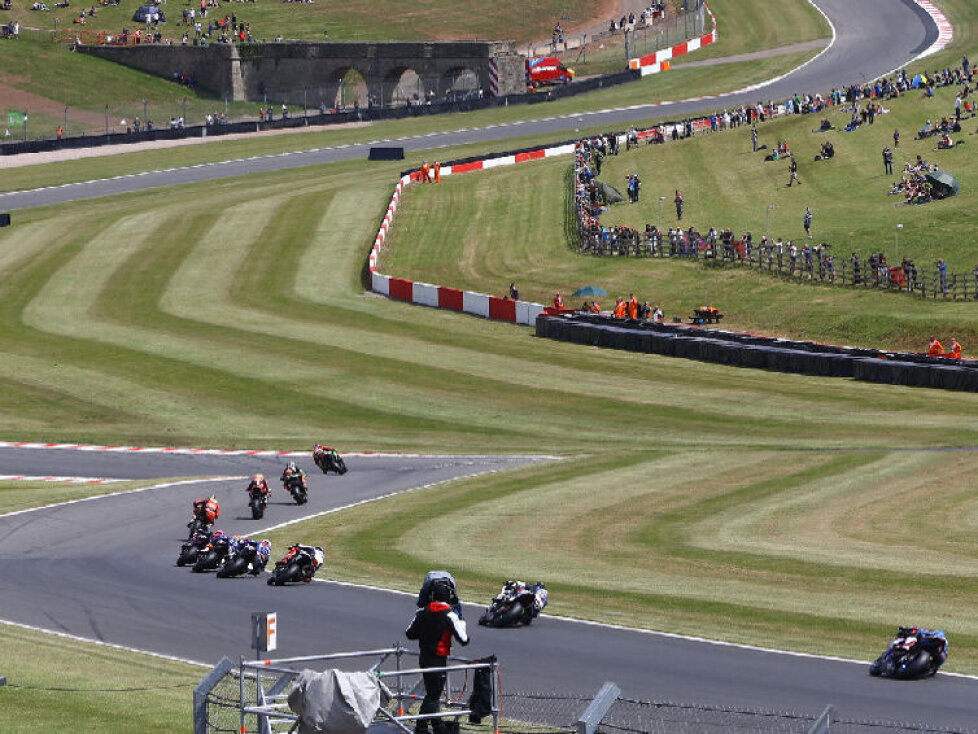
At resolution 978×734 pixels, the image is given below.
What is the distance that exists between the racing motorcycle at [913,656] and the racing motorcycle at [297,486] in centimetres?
1871

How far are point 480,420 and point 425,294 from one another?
20468 millimetres

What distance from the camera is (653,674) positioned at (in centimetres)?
1920

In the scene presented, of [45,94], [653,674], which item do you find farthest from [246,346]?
[45,94]

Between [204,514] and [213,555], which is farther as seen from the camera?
[204,514]

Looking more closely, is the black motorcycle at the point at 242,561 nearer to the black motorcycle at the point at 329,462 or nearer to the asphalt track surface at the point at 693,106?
the black motorcycle at the point at 329,462

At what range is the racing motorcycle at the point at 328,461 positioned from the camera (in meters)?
39.7

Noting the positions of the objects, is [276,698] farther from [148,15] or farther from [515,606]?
[148,15]

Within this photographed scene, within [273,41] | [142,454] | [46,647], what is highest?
[273,41]

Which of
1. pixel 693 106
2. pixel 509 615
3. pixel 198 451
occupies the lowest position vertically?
pixel 198 451

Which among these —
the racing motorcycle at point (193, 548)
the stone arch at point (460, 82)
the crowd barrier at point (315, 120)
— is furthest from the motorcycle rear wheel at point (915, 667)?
the stone arch at point (460, 82)

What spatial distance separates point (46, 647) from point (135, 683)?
9.34ft

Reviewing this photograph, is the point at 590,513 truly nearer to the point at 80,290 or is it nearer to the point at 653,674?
the point at 653,674

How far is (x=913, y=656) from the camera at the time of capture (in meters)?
18.5

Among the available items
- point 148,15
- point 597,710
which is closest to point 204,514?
point 597,710
